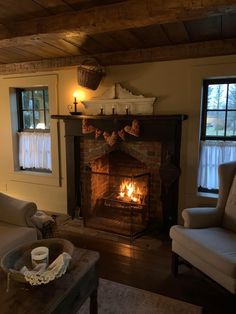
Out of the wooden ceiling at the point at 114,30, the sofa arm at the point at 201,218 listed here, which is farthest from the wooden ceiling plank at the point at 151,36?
the sofa arm at the point at 201,218

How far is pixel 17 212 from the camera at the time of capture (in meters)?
2.47

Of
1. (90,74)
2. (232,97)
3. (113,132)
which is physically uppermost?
(90,74)

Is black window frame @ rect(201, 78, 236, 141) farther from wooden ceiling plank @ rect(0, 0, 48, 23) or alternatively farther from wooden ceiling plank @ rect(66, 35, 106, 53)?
wooden ceiling plank @ rect(0, 0, 48, 23)

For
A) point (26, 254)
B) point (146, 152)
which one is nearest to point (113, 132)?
point (146, 152)

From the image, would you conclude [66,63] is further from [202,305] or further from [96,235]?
[202,305]

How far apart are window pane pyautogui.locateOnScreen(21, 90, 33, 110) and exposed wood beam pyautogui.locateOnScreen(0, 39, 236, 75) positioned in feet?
1.36

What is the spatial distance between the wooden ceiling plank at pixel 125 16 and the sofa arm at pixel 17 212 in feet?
5.24

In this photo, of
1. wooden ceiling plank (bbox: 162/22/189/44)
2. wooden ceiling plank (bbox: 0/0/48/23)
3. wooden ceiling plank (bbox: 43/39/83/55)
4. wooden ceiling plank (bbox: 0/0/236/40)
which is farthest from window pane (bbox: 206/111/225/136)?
wooden ceiling plank (bbox: 0/0/48/23)

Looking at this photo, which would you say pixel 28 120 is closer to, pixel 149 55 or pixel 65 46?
pixel 65 46

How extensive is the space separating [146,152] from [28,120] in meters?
2.11

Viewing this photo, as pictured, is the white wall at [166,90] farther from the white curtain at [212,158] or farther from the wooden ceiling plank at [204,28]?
the wooden ceiling plank at [204,28]

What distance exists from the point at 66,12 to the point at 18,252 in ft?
5.98

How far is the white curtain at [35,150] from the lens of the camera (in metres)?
3.99

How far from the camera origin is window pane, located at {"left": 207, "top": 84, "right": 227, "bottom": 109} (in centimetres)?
298
